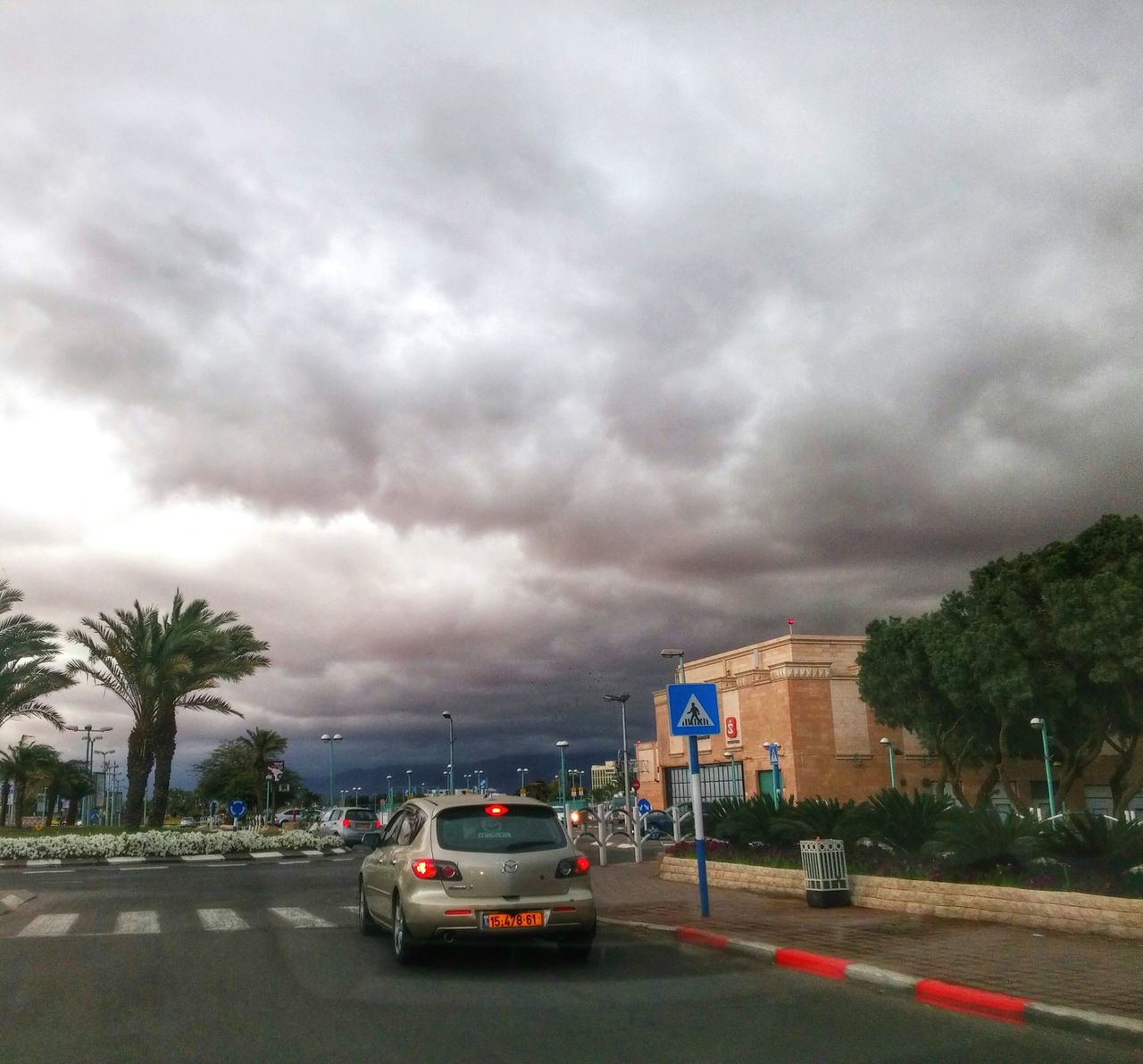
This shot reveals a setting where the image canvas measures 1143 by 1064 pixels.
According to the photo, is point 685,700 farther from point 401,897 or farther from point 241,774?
point 241,774

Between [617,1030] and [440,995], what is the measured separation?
200cm

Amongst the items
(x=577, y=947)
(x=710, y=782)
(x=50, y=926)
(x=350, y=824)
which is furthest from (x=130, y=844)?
(x=710, y=782)

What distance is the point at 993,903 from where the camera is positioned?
12.2 meters

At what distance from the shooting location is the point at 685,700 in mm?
14078

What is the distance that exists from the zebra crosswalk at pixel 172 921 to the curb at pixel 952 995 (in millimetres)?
6053

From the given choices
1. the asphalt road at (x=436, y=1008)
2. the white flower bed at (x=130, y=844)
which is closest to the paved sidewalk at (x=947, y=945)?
the asphalt road at (x=436, y=1008)

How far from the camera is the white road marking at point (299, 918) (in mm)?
14055

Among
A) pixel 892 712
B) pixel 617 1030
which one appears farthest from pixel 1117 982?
pixel 892 712

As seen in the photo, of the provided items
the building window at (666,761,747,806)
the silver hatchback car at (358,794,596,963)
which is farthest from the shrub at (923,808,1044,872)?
the building window at (666,761,747,806)

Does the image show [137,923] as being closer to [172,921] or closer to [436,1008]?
[172,921]

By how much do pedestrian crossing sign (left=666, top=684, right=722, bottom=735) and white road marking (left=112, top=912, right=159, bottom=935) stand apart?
271 inches

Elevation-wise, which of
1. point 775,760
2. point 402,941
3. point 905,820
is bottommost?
point 402,941

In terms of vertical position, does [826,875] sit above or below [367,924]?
above

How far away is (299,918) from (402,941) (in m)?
5.09
